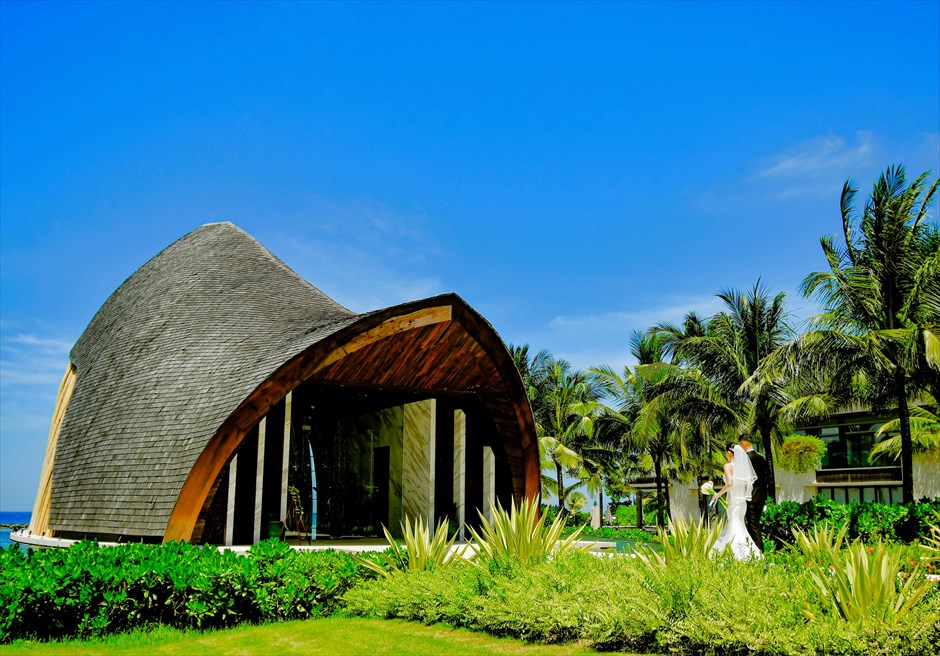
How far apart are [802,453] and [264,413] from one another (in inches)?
1213

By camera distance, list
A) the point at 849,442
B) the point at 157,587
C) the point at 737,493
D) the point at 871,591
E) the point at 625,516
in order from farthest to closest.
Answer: the point at 625,516 → the point at 849,442 → the point at 737,493 → the point at 157,587 → the point at 871,591

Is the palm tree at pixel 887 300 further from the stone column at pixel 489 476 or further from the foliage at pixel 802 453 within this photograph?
the foliage at pixel 802 453

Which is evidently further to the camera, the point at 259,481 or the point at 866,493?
the point at 866,493

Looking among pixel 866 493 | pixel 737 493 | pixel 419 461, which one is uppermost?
pixel 419 461

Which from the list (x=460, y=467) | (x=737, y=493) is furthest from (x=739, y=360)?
(x=737, y=493)

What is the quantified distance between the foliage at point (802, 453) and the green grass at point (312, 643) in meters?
33.4

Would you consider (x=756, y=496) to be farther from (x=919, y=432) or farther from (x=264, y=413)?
(x=919, y=432)

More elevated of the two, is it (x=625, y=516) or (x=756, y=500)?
(x=756, y=500)

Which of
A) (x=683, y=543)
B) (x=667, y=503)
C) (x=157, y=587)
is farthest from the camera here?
(x=667, y=503)

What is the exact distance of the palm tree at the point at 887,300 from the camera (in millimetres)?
19844

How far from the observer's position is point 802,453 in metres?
37.9

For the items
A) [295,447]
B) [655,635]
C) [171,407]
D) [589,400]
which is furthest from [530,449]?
[589,400]

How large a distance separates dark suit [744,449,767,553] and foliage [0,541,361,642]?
5857 millimetres

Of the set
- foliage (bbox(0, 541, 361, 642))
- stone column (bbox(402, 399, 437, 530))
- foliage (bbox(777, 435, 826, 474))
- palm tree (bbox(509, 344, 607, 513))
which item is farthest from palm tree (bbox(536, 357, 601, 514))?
foliage (bbox(0, 541, 361, 642))
